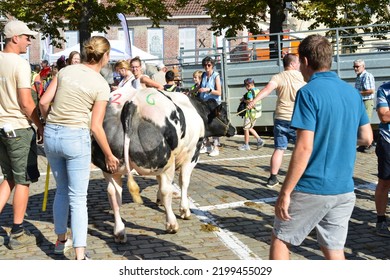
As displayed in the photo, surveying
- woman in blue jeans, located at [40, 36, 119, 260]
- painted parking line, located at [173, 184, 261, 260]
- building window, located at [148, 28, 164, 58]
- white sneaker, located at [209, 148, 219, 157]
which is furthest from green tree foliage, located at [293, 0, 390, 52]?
building window, located at [148, 28, 164, 58]

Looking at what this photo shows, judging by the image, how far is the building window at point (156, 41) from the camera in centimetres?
→ 4403

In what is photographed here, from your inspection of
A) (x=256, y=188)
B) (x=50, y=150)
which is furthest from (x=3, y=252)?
(x=256, y=188)

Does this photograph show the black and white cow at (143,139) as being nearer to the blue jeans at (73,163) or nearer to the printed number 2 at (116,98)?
the printed number 2 at (116,98)

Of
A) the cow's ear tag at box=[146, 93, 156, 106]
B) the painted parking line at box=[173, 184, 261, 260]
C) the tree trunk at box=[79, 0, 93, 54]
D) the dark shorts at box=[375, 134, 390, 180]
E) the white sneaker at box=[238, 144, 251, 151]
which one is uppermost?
the tree trunk at box=[79, 0, 93, 54]

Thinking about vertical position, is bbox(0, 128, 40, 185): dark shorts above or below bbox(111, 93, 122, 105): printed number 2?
below

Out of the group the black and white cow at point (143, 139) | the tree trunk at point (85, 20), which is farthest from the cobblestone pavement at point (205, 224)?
the tree trunk at point (85, 20)

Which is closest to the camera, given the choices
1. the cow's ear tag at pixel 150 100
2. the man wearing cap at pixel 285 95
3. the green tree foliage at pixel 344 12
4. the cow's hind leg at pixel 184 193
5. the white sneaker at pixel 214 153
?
the cow's ear tag at pixel 150 100

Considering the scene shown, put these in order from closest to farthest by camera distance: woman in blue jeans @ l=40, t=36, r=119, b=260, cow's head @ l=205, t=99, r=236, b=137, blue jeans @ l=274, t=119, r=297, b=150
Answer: woman in blue jeans @ l=40, t=36, r=119, b=260 → cow's head @ l=205, t=99, r=236, b=137 → blue jeans @ l=274, t=119, r=297, b=150

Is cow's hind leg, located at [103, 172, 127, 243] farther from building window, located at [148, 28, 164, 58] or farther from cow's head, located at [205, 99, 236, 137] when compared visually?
building window, located at [148, 28, 164, 58]

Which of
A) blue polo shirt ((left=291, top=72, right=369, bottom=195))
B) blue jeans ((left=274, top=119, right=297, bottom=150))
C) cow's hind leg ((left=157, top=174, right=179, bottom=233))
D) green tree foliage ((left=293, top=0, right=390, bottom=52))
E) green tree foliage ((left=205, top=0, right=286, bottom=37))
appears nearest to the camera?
blue polo shirt ((left=291, top=72, right=369, bottom=195))

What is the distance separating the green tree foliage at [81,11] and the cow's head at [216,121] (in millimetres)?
14393

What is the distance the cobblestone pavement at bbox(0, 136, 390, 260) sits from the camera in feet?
17.4

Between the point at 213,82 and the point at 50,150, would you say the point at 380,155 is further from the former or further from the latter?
the point at 213,82

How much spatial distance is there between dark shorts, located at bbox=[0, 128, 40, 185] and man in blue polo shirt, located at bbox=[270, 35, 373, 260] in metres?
2.92
